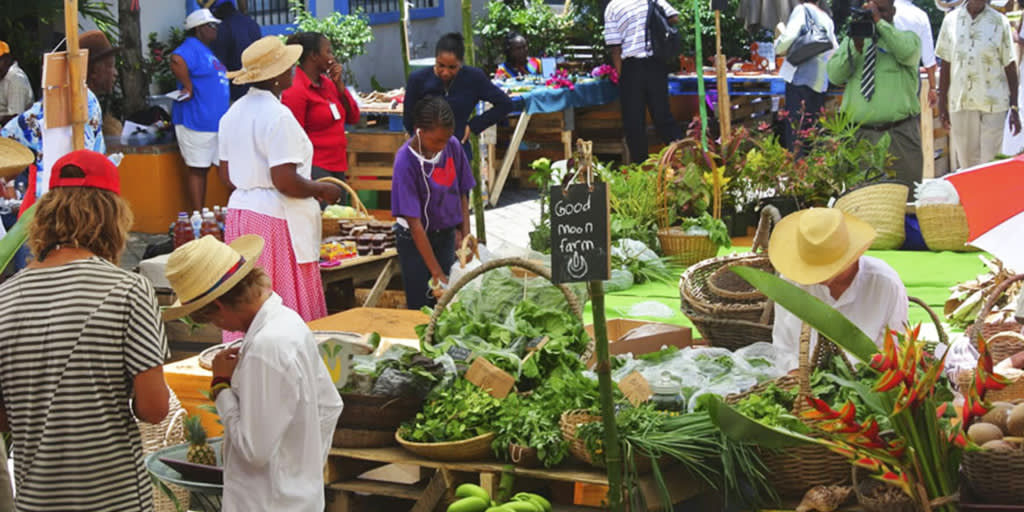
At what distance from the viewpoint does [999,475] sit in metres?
3.31

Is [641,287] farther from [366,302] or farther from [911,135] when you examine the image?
[911,135]

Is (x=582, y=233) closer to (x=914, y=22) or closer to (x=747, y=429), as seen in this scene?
(x=747, y=429)

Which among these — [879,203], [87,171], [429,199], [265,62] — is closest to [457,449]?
[87,171]

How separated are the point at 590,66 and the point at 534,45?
Result: 72 cm

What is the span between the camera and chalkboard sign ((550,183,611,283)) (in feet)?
11.1

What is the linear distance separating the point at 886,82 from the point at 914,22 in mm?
1560

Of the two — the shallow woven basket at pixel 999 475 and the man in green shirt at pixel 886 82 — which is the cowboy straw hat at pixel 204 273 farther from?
the man in green shirt at pixel 886 82

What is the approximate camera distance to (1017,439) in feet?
11.0

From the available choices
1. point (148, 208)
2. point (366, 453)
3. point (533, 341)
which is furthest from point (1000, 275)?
point (148, 208)

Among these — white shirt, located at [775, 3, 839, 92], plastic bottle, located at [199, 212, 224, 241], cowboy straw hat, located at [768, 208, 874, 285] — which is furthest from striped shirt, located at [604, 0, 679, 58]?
cowboy straw hat, located at [768, 208, 874, 285]

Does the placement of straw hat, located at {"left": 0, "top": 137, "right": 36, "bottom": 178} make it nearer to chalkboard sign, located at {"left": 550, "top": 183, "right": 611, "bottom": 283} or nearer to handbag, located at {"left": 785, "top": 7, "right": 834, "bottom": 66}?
chalkboard sign, located at {"left": 550, "top": 183, "right": 611, "bottom": 283}

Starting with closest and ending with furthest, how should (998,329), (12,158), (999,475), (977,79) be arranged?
1. (999,475)
2. (12,158)
3. (998,329)
4. (977,79)

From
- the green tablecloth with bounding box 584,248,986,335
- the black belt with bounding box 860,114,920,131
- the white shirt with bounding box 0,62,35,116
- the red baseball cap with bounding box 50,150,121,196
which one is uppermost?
the red baseball cap with bounding box 50,150,121,196

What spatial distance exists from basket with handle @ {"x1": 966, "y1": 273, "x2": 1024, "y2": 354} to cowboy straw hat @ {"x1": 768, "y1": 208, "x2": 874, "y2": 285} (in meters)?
0.47
